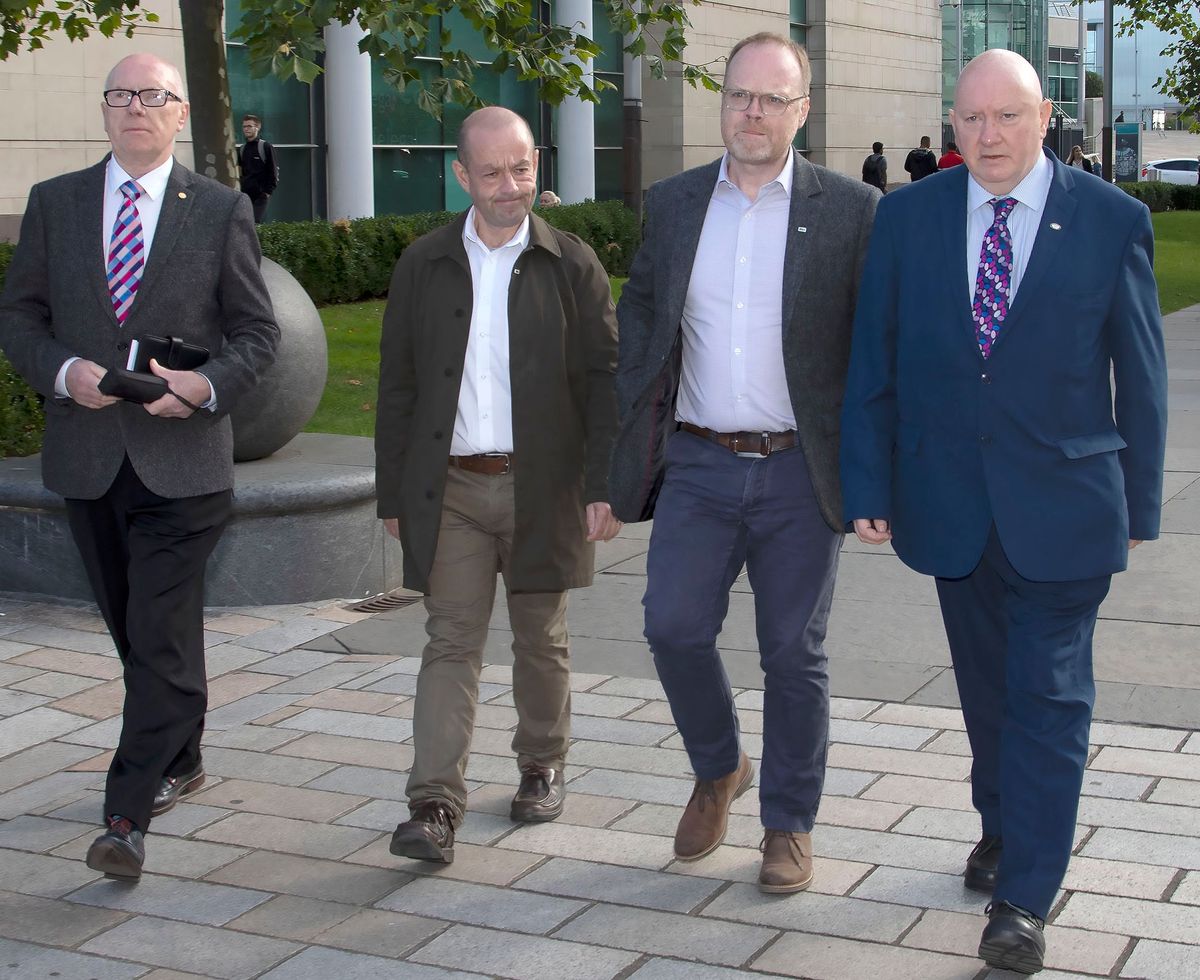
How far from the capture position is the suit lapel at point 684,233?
13.6 ft

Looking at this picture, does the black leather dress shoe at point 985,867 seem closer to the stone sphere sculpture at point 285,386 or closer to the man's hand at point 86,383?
the man's hand at point 86,383

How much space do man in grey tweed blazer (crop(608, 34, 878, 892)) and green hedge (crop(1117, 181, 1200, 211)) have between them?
147 feet

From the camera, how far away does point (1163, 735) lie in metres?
5.21

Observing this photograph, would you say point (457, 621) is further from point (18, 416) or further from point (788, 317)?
point (18, 416)

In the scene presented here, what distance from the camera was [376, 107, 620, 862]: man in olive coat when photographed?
443 centimetres

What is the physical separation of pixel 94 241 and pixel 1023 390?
239 cm

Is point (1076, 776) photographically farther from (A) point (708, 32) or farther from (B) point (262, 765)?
(A) point (708, 32)

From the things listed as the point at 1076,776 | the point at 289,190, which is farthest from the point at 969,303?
the point at 289,190

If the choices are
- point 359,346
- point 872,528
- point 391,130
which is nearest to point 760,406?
point 872,528

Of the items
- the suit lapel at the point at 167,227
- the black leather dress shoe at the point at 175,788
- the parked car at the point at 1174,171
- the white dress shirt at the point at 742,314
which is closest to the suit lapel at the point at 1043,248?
the white dress shirt at the point at 742,314

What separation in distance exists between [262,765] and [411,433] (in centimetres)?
127

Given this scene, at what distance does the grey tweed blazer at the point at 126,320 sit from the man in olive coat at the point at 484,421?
0.44 metres

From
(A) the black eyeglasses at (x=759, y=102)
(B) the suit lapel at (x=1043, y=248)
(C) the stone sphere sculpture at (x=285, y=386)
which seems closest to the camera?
(B) the suit lapel at (x=1043, y=248)

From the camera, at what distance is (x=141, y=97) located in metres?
4.36
